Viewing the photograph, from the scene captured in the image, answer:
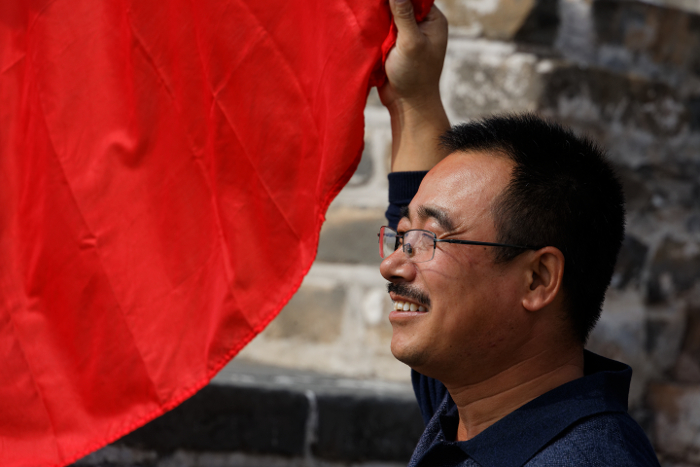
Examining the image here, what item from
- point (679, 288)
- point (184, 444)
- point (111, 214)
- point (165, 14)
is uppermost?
point (165, 14)

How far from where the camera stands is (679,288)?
81.7 inches

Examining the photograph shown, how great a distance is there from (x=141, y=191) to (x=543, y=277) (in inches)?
28.4

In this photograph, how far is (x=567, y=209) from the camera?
1150 mm

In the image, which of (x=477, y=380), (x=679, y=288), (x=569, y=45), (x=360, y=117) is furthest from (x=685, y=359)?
(x=360, y=117)

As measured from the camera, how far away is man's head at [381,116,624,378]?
1147mm

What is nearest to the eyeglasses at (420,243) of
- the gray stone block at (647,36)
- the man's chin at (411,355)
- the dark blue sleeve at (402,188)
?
the man's chin at (411,355)

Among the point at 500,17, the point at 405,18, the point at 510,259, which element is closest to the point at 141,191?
the point at 405,18

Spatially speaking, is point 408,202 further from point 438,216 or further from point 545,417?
point 545,417

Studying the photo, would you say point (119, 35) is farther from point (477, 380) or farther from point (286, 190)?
point (477, 380)

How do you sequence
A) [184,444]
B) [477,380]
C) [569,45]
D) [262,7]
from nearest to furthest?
[477,380]
[262,7]
[184,444]
[569,45]

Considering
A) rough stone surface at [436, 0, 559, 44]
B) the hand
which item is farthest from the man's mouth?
rough stone surface at [436, 0, 559, 44]

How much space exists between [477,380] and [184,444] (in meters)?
0.92

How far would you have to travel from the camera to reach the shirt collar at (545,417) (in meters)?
1.06

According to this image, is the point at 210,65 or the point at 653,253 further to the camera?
the point at 653,253
